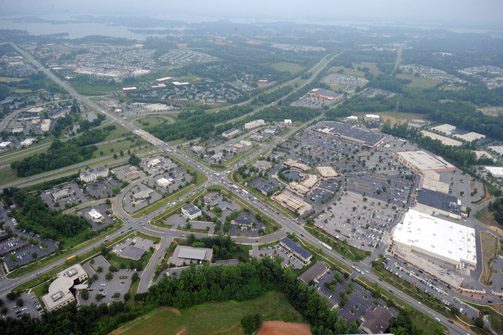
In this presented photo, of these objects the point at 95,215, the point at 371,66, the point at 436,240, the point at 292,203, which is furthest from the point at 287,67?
the point at 95,215

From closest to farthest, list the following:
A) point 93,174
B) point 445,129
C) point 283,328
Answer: point 283,328 < point 93,174 < point 445,129

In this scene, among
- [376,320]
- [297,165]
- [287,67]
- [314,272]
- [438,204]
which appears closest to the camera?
[376,320]

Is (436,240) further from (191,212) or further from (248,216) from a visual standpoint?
(191,212)

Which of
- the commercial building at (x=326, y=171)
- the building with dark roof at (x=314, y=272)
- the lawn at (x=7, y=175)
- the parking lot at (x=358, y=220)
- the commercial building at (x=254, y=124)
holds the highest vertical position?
the commercial building at (x=254, y=124)

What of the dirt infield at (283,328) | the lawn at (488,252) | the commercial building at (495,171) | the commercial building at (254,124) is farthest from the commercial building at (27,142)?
the commercial building at (495,171)

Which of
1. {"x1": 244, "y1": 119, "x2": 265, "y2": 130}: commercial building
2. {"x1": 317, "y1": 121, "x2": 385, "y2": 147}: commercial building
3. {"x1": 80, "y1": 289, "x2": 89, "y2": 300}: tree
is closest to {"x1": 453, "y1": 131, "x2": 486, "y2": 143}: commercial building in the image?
{"x1": 317, "y1": 121, "x2": 385, "y2": 147}: commercial building

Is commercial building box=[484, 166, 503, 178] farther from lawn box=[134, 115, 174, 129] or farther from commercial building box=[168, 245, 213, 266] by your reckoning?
lawn box=[134, 115, 174, 129]

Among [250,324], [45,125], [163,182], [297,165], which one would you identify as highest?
[297,165]

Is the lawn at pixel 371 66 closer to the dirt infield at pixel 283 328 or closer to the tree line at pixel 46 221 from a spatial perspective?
the dirt infield at pixel 283 328
